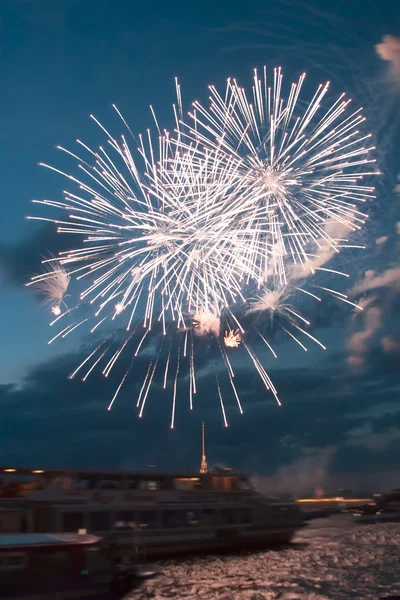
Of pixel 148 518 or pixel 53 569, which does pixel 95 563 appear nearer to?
pixel 53 569

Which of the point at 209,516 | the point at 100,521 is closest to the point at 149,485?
the point at 209,516

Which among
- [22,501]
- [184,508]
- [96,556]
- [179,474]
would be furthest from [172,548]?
[96,556]

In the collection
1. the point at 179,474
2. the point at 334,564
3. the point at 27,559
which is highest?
the point at 179,474

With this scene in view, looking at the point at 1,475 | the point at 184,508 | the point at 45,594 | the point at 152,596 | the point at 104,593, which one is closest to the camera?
the point at 45,594

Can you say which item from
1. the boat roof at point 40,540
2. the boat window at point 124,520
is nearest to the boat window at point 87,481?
the boat window at point 124,520

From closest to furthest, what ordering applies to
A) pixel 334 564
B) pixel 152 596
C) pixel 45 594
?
pixel 45 594 < pixel 152 596 < pixel 334 564

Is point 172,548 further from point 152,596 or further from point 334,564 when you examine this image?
point 152,596
